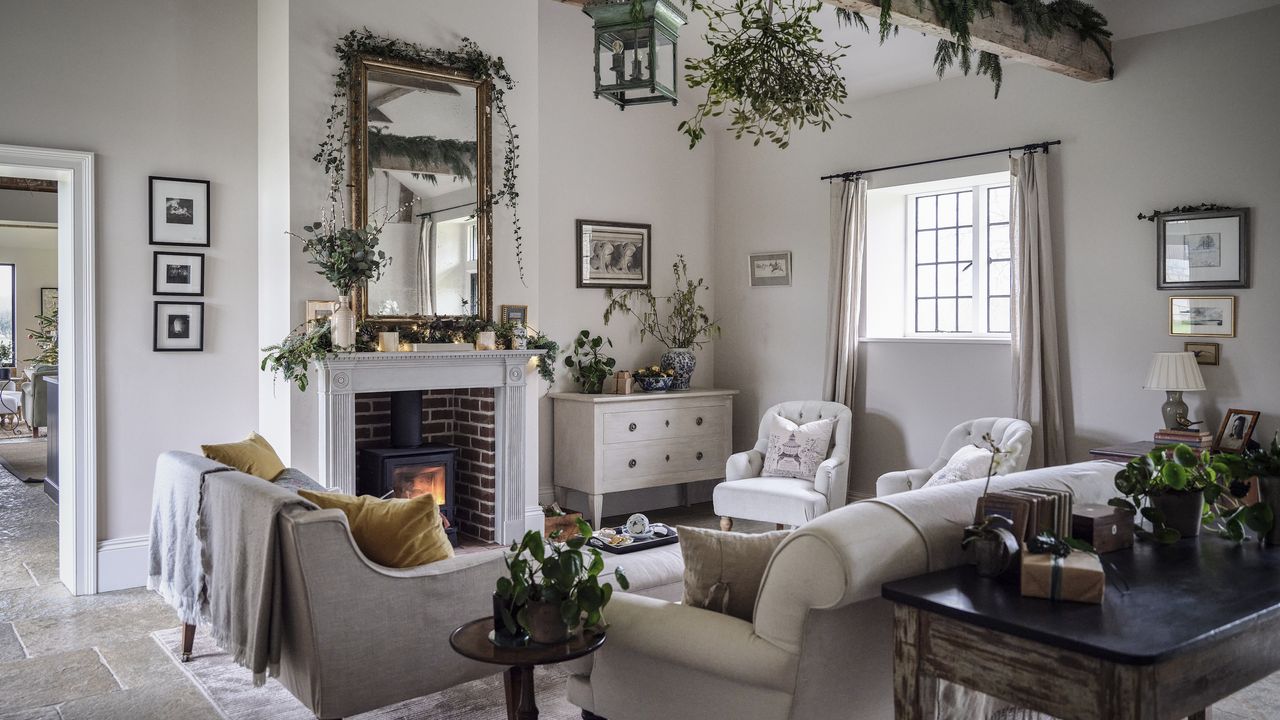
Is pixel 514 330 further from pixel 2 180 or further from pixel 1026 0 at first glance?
pixel 2 180

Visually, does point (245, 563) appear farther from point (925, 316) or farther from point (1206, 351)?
point (925, 316)

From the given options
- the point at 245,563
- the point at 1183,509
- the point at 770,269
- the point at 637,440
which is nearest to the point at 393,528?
the point at 245,563

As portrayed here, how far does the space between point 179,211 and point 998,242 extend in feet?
15.8

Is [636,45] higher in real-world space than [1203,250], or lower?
higher

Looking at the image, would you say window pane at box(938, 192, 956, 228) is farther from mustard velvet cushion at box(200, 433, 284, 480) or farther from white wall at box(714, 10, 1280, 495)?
mustard velvet cushion at box(200, 433, 284, 480)

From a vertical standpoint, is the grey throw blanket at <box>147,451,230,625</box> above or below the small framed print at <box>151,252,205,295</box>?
below

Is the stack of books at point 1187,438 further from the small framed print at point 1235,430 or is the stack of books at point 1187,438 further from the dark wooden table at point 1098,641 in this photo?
the dark wooden table at point 1098,641

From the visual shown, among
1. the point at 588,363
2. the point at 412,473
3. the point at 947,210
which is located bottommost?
the point at 412,473

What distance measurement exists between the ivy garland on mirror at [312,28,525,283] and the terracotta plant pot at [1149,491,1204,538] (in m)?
4.07

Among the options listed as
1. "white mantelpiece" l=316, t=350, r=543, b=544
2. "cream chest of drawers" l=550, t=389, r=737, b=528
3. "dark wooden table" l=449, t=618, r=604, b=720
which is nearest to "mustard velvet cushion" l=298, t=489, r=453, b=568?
"dark wooden table" l=449, t=618, r=604, b=720

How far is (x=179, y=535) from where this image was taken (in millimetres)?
3543

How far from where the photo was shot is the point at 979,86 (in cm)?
577

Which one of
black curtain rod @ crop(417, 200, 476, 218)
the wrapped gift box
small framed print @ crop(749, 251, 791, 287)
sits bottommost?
the wrapped gift box

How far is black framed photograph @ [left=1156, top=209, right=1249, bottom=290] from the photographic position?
15.5 feet
